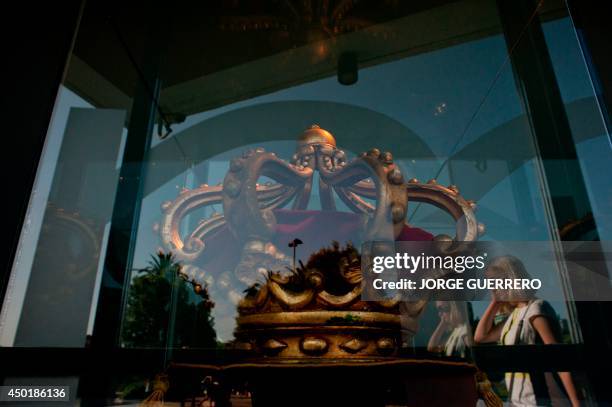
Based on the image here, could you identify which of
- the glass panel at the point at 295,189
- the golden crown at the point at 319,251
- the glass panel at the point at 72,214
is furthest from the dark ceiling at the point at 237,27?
the golden crown at the point at 319,251

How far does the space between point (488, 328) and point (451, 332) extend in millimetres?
68

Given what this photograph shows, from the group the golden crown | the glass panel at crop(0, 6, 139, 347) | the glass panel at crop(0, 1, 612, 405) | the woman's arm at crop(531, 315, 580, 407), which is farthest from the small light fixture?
the woman's arm at crop(531, 315, 580, 407)

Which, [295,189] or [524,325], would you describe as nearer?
[524,325]

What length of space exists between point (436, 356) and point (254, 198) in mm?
419

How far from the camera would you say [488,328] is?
737 millimetres

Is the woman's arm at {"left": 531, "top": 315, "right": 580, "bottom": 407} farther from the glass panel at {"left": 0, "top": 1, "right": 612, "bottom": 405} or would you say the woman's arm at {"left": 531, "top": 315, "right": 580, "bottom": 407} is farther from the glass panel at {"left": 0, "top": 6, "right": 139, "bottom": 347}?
the glass panel at {"left": 0, "top": 6, "right": 139, "bottom": 347}

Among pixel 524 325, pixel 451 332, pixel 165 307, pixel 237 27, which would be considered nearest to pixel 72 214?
pixel 165 307

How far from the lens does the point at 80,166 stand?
79 centimetres

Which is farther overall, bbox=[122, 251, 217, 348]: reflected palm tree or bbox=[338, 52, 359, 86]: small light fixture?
bbox=[338, 52, 359, 86]: small light fixture

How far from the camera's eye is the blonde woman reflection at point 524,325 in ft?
2.30

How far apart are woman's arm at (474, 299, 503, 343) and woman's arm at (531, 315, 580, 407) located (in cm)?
6

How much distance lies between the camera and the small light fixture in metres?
0.97

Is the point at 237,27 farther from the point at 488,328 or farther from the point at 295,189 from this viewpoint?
the point at 488,328

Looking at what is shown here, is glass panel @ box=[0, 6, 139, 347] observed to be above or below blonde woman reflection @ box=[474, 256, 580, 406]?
above
